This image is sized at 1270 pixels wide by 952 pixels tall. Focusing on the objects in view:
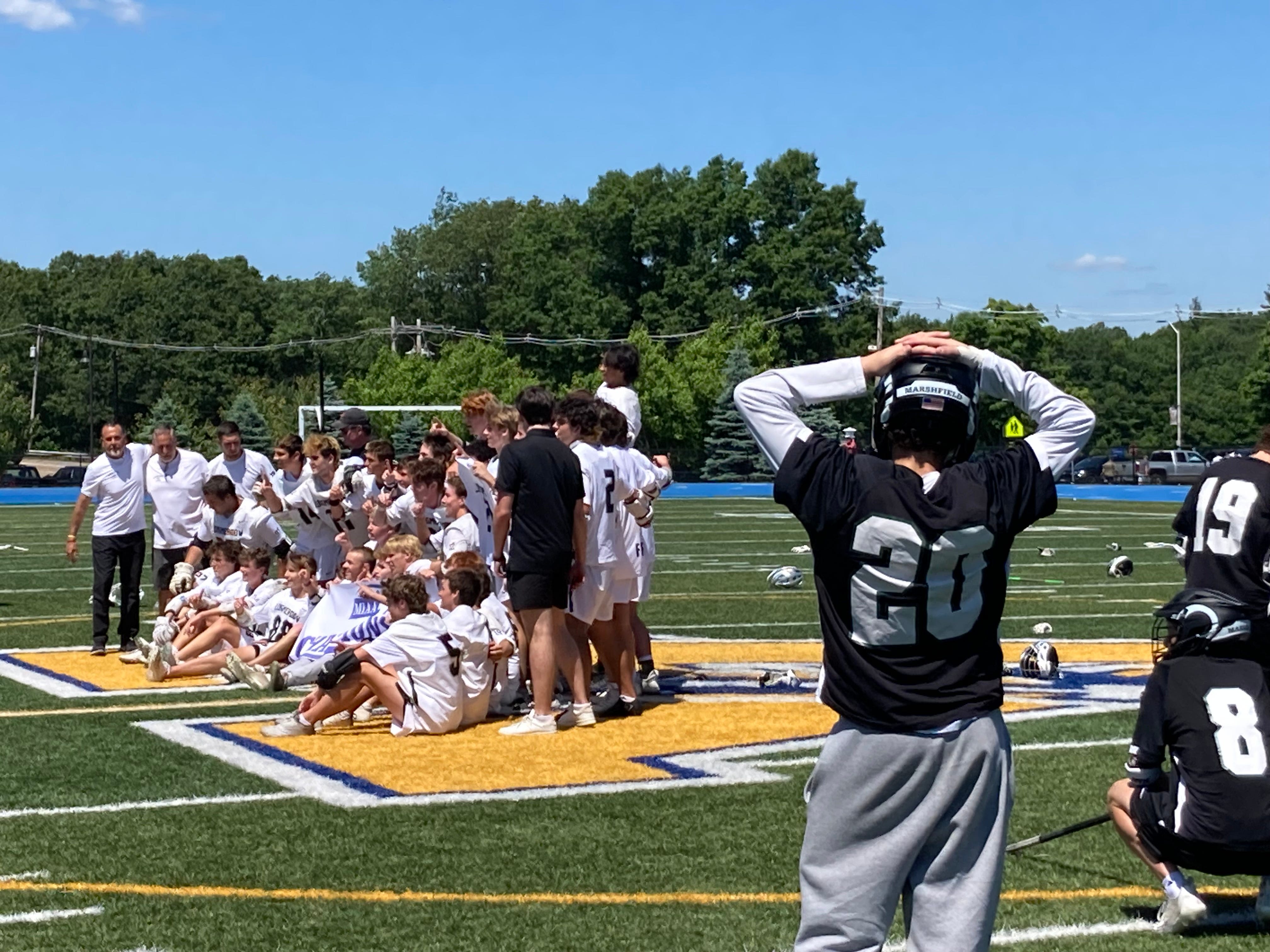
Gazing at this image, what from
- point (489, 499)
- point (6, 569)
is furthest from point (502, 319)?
point (489, 499)

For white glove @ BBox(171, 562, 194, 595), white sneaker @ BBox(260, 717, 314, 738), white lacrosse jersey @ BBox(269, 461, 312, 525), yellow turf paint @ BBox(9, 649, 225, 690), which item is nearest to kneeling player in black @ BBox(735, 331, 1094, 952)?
white sneaker @ BBox(260, 717, 314, 738)

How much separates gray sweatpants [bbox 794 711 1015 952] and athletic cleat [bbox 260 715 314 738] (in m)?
6.06

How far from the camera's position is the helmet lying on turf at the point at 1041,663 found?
11.3m

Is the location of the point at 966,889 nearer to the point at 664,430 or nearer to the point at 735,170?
the point at 664,430

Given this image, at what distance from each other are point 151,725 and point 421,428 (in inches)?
2327

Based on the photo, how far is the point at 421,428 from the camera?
225ft

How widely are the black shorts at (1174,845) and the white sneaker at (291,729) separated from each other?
201 inches

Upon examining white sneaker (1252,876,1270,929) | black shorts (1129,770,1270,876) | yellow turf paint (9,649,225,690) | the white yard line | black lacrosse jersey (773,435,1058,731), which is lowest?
yellow turf paint (9,649,225,690)

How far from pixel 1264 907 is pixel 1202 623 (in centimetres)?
99

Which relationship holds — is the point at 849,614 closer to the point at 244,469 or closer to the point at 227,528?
the point at 227,528

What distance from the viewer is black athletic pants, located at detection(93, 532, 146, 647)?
13.6 m

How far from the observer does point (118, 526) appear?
13906 mm

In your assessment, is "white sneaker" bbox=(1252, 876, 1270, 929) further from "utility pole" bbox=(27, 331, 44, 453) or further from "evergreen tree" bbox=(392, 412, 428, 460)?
"utility pole" bbox=(27, 331, 44, 453)

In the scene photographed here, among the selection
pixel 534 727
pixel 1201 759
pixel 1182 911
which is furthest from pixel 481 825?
pixel 1201 759
